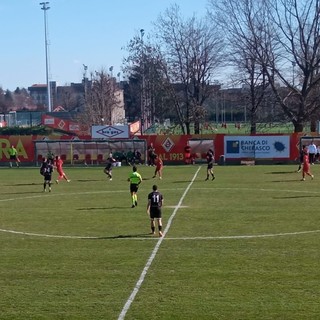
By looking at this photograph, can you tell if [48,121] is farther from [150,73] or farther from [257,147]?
[257,147]

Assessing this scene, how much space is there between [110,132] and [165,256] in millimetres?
40117

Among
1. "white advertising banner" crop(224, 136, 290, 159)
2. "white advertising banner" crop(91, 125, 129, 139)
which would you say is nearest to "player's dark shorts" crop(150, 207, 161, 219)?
"white advertising banner" crop(224, 136, 290, 159)

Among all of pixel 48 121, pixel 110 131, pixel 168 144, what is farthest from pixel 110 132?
pixel 48 121

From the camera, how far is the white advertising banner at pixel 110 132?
2266 inches

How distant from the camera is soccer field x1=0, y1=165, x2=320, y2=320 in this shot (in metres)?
13.5

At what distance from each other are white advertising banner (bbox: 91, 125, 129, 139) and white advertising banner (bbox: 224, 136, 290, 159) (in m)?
9.16

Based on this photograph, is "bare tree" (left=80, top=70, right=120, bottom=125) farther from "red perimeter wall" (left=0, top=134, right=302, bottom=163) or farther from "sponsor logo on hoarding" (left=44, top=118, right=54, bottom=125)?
"red perimeter wall" (left=0, top=134, right=302, bottom=163)

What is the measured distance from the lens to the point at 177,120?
249ft

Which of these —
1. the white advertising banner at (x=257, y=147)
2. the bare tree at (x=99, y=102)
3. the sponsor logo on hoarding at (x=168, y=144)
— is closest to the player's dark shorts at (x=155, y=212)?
the white advertising banner at (x=257, y=147)

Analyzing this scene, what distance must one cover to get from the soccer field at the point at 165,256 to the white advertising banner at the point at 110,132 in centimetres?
2297

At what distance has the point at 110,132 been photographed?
57.8 meters

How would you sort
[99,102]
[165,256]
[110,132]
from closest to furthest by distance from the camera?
[165,256], [110,132], [99,102]

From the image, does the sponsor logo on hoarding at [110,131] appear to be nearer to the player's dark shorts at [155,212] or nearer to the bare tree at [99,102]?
the bare tree at [99,102]

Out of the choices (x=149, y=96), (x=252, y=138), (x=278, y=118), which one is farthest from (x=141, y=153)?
(x=149, y=96)
